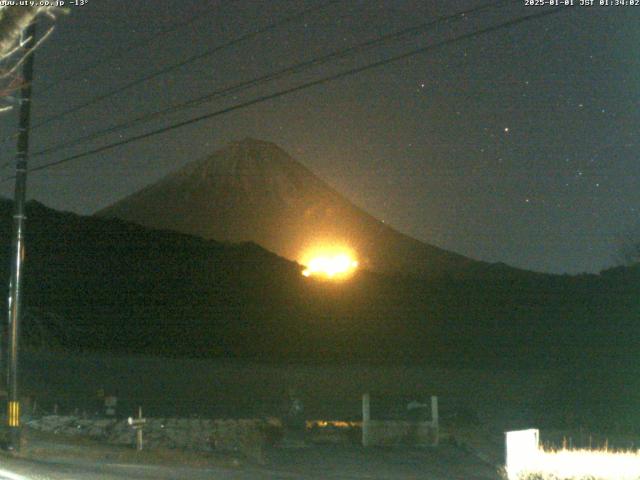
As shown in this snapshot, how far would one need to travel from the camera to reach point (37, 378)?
38.0 metres

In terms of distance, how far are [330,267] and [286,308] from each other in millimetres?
3653

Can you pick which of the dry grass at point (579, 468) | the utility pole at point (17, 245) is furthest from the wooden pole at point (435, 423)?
the utility pole at point (17, 245)

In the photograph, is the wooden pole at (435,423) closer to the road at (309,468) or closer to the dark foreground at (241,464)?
the road at (309,468)

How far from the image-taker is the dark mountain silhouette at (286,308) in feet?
135

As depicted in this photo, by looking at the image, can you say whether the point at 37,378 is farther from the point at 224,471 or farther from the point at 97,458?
the point at 224,471

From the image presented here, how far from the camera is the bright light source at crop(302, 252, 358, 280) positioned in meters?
47.2

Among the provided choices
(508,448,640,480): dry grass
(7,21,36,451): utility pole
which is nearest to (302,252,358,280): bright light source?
(7,21,36,451): utility pole

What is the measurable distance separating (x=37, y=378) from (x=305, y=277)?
780 inches

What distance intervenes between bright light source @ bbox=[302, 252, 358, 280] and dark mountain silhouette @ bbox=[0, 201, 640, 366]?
69 centimetres

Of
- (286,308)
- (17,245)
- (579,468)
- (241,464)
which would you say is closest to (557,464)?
(579,468)

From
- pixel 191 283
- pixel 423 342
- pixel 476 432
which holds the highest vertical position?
pixel 191 283

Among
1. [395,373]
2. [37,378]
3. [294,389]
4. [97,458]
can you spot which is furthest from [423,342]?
[97,458]

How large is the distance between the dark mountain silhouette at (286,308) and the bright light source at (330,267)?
0.69m

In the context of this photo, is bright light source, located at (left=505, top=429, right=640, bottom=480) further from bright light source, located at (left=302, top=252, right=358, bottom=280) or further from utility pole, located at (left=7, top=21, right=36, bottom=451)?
bright light source, located at (left=302, top=252, right=358, bottom=280)
